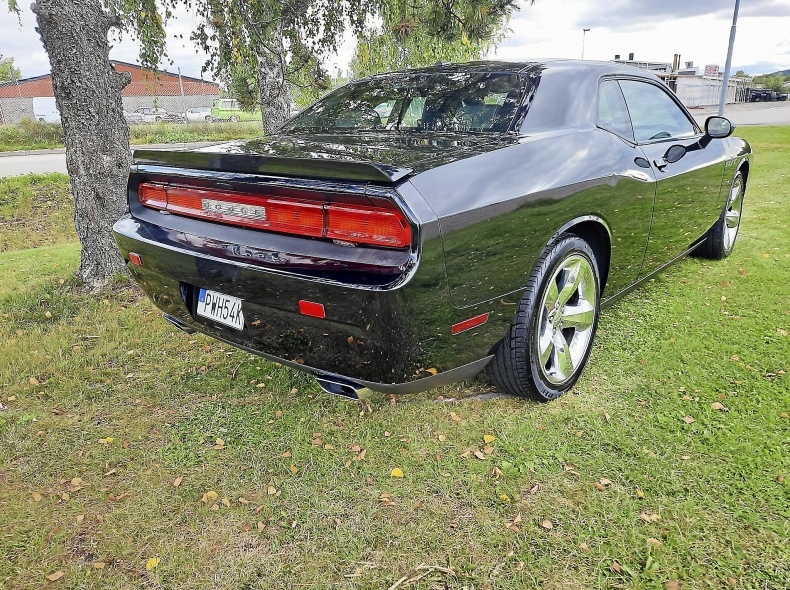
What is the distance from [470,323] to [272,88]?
18.3 feet

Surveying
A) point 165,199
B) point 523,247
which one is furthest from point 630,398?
point 165,199

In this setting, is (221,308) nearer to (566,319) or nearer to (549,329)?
(549,329)

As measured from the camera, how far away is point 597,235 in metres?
2.84

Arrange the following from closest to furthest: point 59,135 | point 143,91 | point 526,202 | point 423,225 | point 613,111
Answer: point 423,225
point 526,202
point 613,111
point 59,135
point 143,91

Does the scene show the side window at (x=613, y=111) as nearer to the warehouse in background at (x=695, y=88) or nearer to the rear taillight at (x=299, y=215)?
→ the rear taillight at (x=299, y=215)

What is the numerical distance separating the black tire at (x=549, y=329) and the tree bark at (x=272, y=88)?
477 cm

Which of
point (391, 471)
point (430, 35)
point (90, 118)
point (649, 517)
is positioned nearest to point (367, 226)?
point (391, 471)

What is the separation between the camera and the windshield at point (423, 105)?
2633 millimetres

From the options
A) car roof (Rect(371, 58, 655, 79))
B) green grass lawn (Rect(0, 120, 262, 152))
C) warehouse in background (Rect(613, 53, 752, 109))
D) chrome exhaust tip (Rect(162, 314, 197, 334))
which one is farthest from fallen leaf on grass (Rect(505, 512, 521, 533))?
warehouse in background (Rect(613, 53, 752, 109))

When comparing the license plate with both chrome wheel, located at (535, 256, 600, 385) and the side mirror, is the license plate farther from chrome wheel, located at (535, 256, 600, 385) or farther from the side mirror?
the side mirror

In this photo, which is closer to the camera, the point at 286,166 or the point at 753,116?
the point at 286,166

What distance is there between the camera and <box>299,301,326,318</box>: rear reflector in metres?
1.93

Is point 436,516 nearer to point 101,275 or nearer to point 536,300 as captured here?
point 536,300

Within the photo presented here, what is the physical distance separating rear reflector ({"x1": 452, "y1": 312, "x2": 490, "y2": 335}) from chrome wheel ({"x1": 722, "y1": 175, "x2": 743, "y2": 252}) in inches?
134
